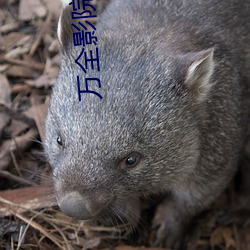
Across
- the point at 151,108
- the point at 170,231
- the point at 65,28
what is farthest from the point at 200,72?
the point at 170,231

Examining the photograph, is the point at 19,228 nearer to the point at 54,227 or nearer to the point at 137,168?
the point at 54,227

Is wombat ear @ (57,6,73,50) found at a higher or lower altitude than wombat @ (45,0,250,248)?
higher

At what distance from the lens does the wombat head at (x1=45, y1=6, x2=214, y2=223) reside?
3285mm

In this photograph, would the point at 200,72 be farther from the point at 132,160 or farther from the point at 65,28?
the point at 65,28

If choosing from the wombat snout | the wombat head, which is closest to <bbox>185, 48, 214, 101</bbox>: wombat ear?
the wombat head

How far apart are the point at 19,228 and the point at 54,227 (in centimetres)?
24

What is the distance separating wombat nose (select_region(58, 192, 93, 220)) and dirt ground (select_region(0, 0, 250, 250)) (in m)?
0.82

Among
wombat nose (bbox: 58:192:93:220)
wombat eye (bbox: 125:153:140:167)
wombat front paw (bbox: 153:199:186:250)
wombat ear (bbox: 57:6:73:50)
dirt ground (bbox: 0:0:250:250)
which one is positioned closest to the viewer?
wombat nose (bbox: 58:192:93:220)

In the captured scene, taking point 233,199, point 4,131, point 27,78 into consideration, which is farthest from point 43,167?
point 233,199

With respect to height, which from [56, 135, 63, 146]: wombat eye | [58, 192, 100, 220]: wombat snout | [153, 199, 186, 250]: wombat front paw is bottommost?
[153, 199, 186, 250]: wombat front paw

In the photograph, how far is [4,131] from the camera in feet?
→ 14.8

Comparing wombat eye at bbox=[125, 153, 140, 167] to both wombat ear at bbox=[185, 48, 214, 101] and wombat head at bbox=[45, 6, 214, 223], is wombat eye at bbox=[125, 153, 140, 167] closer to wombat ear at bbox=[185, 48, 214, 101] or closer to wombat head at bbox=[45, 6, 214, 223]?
wombat head at bbox=[45, 6, 214, 223]

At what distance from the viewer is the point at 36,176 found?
4.41m

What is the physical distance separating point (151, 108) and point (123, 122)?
20cm
